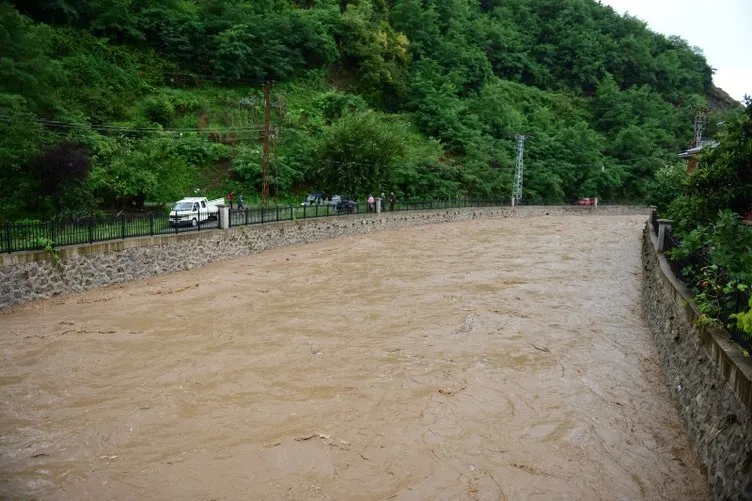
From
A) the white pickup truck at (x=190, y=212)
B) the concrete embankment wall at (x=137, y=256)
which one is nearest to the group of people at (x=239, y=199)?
the white pickup truck at (x=190, y=212)

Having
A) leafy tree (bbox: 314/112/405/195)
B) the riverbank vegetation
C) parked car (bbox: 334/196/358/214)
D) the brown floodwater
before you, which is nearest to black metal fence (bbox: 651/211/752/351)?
the riverbank vegetation

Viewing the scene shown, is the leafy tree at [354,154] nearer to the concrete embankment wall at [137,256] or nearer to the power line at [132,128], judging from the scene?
the concrete embankment wall at [137,256]

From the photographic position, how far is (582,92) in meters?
86.8

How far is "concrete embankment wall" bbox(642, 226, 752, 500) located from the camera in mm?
5156

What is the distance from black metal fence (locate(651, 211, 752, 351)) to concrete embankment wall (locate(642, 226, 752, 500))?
17 centimetres

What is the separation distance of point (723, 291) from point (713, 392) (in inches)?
61.9

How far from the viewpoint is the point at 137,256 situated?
1680cm

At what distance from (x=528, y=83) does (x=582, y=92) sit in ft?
35.5

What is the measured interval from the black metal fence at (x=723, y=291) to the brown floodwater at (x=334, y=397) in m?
1.94

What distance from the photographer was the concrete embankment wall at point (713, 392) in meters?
5.16

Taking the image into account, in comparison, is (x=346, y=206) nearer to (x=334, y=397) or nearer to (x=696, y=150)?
(x=696, y=150)

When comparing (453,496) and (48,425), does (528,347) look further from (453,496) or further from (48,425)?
(48,425)

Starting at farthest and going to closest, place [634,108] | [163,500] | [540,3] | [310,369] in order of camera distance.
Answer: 1. [540,3]
2. [634,108]
3. [310,369]
4. [163,500]

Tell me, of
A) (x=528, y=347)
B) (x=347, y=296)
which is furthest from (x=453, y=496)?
(x=347, y=296)
